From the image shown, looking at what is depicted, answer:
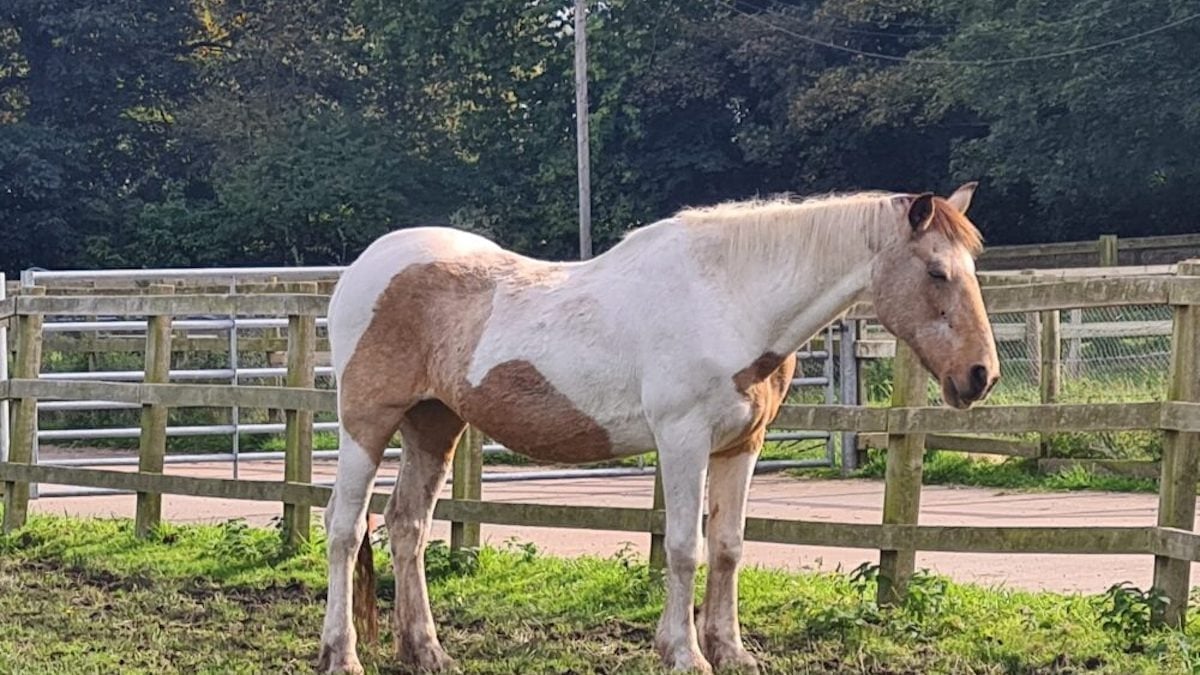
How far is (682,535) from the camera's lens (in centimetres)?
505

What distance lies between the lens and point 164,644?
585 cm

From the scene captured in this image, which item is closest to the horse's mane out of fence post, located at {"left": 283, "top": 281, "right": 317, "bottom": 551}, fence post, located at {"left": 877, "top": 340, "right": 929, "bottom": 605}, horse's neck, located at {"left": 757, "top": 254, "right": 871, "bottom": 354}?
horse's neck, located at {"left": 757, "top": 254, "right": 871, "bottom": 354}

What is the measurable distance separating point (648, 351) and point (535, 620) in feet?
5.14

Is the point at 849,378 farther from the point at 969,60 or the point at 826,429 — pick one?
the point at 969,60

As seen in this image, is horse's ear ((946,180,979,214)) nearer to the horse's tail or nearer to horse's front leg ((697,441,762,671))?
horse's front leg ((697,441,762,671))

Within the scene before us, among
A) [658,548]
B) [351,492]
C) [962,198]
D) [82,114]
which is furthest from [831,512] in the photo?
[82,114]

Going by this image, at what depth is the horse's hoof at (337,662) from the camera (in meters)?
5.32

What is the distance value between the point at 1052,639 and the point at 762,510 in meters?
3.80

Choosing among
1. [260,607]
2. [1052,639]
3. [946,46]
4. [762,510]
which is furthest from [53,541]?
[946,46]

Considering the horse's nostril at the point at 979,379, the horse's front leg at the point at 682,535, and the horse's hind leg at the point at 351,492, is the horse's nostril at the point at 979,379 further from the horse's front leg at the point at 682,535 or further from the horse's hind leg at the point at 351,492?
the horse's hind leg at the point at 351,492

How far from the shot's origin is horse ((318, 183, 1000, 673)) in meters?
4.94

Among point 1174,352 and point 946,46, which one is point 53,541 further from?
point 946,46

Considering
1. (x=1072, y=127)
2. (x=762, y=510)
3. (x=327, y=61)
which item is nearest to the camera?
(x=762, y=510)

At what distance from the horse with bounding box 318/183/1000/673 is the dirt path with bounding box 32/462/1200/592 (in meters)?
2.15
